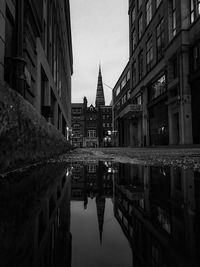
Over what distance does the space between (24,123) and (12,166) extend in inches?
32.9

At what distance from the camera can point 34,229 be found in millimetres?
951

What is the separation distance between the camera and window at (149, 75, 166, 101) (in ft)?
91.0

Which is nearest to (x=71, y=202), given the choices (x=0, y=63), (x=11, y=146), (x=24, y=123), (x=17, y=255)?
(x=17, y=255)

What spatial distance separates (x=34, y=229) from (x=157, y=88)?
30464 mm

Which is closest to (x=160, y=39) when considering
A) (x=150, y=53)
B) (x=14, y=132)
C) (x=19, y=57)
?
(x=150, y=53)

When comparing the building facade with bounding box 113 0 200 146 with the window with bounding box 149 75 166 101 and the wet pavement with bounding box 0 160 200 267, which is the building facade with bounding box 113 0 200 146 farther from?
the wet pavement with bounding box 0 160 200 267

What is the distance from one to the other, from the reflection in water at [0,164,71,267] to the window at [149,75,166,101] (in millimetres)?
27597

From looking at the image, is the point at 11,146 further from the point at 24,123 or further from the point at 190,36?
the point at 190,36

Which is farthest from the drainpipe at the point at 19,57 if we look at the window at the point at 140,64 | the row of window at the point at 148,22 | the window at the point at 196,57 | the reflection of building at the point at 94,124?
the reflection of building at the point at 94,124

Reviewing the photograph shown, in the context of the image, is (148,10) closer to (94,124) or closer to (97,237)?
(97,237)

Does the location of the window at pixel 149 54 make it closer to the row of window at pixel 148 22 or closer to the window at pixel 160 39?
the window at pixel 160 39

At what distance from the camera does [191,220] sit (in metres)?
0.95

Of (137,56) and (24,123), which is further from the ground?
(137,56)

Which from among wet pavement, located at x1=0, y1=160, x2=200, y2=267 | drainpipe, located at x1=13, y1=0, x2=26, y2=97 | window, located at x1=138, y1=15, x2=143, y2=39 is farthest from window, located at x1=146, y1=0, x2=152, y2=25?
wet pavement, located at x1=0, y1=160, x2=200, y2=267
